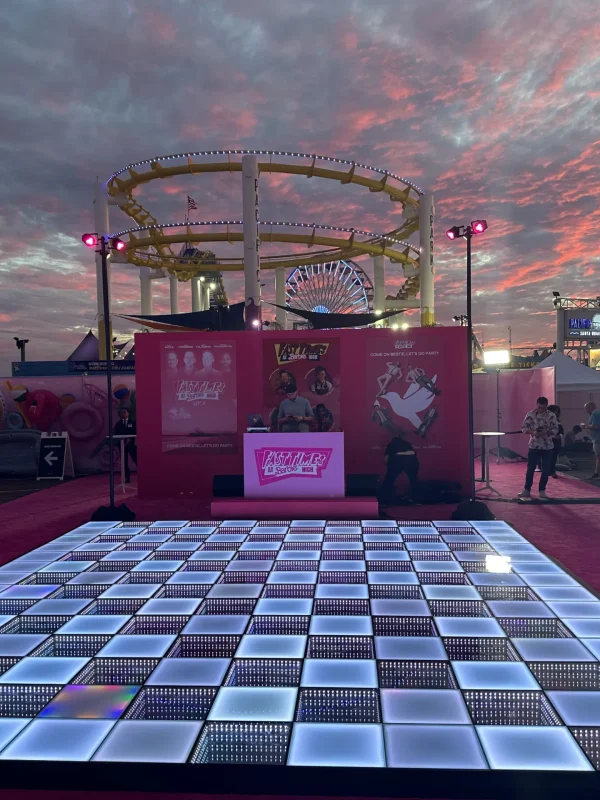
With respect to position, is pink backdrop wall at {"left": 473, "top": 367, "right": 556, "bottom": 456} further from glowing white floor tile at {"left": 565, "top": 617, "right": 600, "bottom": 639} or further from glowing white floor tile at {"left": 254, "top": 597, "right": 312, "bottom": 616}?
glowing white floor tile at {"left": 254, "top": 597, "right": 312, "bottom": 616}

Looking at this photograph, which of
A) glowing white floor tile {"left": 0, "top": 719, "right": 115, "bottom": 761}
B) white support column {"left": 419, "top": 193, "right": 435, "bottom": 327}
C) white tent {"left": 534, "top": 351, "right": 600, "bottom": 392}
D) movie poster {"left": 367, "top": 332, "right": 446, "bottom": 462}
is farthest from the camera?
white support column {"left": 419, "top": 193, "right": 435, "bottom": 327}

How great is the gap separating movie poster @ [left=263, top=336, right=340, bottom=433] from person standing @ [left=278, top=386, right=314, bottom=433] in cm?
38

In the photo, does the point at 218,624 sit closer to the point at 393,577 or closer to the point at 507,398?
the point at 393,577

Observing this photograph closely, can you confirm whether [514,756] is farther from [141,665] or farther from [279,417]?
[279,417]

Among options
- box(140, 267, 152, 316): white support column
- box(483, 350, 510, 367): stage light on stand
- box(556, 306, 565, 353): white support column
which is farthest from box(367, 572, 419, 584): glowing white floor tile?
box(556, 306, 565, 353): white support column

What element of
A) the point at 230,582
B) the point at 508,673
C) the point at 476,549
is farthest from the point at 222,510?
the point at 508,673

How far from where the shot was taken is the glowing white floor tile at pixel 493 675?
3121mm

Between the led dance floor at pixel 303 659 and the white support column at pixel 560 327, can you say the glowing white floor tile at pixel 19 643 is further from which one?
the white support column at pixel 560 327

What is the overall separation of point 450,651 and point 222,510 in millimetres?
4875

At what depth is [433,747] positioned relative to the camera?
2576mm

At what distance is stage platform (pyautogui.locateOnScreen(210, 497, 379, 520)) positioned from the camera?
305 inches

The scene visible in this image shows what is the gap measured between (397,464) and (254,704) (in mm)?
6012

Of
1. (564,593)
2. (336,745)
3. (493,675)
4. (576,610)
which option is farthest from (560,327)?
(336,745)

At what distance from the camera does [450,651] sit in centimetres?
356
